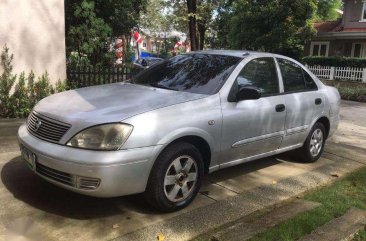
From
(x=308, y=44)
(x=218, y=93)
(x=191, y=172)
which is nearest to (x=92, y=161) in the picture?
(x=191, y=172)

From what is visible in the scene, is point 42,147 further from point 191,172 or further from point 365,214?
point 365,214

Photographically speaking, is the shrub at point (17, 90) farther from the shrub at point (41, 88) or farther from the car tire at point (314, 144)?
the car tire at point (314, 144)

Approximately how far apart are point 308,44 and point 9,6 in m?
27.2

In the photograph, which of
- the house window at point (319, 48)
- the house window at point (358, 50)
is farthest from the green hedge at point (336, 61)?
the house window at point (319, 48)

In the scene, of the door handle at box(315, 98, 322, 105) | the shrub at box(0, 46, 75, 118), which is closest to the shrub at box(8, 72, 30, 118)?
the shrub at box(0, 46, 75, 118)

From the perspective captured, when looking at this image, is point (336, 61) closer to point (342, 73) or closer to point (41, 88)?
point (342, 73)

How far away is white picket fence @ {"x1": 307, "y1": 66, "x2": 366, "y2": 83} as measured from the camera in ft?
72.4

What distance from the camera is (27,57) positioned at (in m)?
8.27

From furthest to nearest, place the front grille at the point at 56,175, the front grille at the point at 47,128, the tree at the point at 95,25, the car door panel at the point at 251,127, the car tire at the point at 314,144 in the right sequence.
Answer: the tree at the point at 95,25, the car tire at the point at 314,144, the car door panel at the point at 251,127, the front grille at the point at 47,128, the front grille at the point at 56,175

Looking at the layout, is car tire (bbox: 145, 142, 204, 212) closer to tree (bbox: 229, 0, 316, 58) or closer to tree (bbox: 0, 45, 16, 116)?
tree (bbox: 0, 45, 16, 116)

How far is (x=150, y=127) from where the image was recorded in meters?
3.86

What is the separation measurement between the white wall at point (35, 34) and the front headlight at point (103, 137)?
16.5ft

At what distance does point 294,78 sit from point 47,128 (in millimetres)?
3452

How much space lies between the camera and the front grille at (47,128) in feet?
12.7
